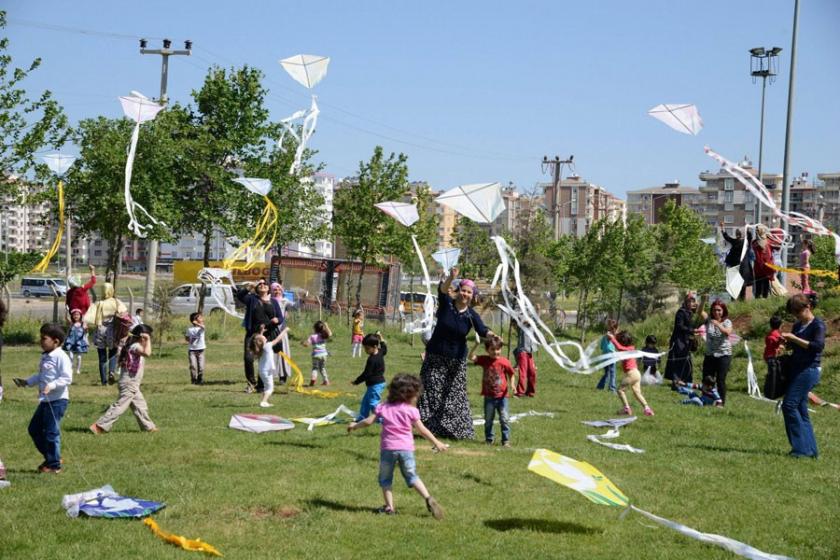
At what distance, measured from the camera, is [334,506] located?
24.4 ft

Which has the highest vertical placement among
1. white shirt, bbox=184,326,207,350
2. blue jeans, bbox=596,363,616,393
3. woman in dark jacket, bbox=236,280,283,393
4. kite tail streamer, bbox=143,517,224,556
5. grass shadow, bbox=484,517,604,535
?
woman in dark jacket, bbox=236,280,283,393

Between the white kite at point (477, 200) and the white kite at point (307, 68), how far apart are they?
4980mm

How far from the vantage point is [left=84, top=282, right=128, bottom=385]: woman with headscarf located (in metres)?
15.4

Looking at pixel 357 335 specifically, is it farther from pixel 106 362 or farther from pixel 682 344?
pixel 682 344

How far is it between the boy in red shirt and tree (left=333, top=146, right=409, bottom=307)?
21366 millimetres

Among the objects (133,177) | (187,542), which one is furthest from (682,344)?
(133,177)

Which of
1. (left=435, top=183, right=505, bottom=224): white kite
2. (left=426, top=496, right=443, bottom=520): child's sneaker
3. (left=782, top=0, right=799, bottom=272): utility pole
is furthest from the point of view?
(left=782, top=0, right=799, bottom=272): utility pole

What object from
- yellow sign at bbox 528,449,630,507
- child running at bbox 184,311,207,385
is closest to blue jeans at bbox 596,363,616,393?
child running at bbox 184,311,207,385

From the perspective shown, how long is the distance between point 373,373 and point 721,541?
5.21 m

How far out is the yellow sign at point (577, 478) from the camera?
6.95m

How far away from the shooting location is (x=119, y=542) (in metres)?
6.43

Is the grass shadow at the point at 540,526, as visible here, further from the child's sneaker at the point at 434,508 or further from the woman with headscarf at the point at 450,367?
Answer: the woman with headscarf at the point at 450,367

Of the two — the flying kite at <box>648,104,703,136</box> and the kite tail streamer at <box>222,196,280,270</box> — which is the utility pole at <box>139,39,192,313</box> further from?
the flying kite at <box>648,104,703,136</box>

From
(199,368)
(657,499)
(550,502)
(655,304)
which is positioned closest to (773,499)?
(657,499)
